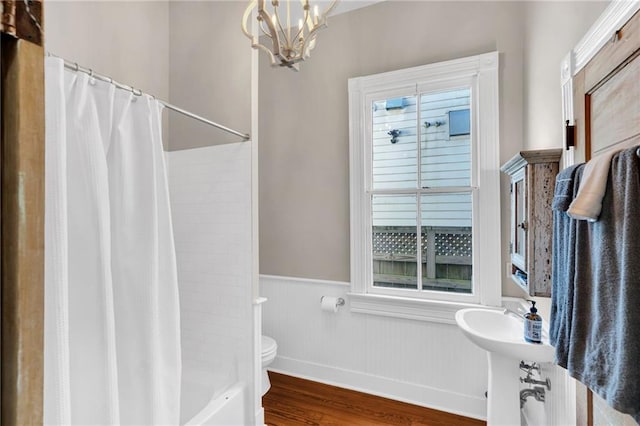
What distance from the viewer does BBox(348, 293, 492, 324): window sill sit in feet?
7.09

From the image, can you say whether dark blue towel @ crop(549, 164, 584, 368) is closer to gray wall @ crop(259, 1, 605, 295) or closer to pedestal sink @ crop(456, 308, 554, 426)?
pedestal sink @ crop(456, 308, 554, 426)

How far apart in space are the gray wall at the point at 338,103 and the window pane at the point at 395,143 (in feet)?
0.76

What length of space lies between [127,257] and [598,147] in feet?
5.57

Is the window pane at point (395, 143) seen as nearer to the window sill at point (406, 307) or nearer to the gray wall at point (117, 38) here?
the window sill at point (406, 307)

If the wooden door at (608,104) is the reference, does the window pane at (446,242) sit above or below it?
below

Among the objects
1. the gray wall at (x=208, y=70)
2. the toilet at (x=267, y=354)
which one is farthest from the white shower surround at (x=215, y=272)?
the toilet at (x=267, y=354)

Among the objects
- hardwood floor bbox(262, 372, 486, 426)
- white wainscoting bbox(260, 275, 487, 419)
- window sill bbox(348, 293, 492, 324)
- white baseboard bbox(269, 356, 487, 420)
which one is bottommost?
hardwood floor bbox(262, 372, 486, 426)

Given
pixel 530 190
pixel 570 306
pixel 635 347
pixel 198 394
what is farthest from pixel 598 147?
pixel 198 394

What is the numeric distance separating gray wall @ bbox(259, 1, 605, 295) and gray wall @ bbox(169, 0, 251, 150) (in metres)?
0.84

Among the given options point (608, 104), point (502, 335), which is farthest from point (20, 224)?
point (502, 335)

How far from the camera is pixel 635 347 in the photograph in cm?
67

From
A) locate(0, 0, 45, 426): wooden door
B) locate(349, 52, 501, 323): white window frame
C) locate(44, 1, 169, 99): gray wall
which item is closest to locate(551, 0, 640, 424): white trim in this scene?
locate(349, 52, 501, 323): white window frame

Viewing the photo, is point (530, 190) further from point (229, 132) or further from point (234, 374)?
point (234, 374)

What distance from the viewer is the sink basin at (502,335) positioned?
4.49ft
